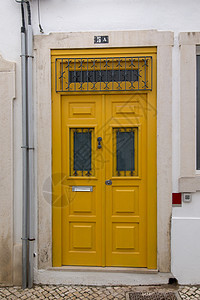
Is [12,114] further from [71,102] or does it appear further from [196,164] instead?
[196,164]

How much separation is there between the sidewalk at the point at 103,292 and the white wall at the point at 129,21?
233mm

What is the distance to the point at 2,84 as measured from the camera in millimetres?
4227

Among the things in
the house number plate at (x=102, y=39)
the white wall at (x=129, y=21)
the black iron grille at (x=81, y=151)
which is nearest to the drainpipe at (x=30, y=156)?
the white wall at (x=129, y=21)

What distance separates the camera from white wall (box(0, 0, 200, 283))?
4102 millimetres

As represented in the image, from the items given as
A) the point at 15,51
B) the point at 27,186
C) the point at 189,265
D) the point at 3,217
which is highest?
the point at 15,51

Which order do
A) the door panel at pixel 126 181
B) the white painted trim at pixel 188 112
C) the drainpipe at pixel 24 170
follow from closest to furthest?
the white painted trim at pixel 188 112
the drainpipe at pixel 24 170
the door panel at pixel 126 181

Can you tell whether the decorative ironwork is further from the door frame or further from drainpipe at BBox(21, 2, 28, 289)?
drainpipe at BBox(21, 2, 28, 289)

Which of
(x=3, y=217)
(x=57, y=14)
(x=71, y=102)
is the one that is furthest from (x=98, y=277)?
(x=57, y=14)

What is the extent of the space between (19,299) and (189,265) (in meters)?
2.25

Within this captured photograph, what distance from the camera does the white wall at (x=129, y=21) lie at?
4102mm

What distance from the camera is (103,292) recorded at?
13.3ft

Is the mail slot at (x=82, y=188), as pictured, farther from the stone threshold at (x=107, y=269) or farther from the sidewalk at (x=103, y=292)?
the sidewalk at (x=103, y=292)

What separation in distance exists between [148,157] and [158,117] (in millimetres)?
553

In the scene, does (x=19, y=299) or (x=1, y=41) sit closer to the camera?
(x=19, y=299)
